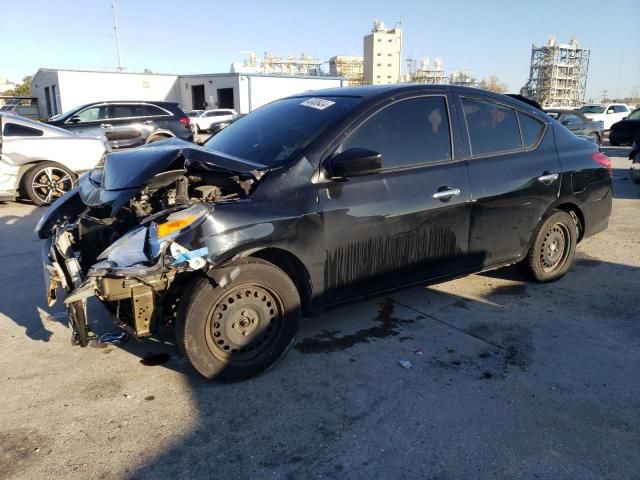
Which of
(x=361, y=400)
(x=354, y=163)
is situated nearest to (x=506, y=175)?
(x=354, y=163)

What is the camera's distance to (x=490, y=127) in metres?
4.17

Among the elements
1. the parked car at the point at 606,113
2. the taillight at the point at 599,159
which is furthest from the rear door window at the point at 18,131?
the parked car at the point at 606,113

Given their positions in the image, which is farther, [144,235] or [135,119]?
[135,119]

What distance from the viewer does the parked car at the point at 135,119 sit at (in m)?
12.7

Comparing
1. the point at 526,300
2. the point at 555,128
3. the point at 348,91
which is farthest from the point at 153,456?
the point at 555,128

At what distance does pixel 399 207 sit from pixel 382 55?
127328 mm

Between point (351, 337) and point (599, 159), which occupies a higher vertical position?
point (599, 159)

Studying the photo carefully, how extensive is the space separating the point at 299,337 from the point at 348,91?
6.56 feet

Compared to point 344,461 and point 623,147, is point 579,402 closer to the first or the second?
point 344,461

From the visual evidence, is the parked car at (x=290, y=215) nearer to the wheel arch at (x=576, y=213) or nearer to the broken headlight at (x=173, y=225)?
the broken headlight at (x=173, y=225)

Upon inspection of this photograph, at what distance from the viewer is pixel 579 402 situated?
2.95 m

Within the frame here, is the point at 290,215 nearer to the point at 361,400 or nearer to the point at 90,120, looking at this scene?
the point at 361,400

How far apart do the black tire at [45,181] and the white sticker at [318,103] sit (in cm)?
614

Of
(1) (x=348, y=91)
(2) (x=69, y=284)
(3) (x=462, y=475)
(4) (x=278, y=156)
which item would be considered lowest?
(3) (x=462, y=475)
